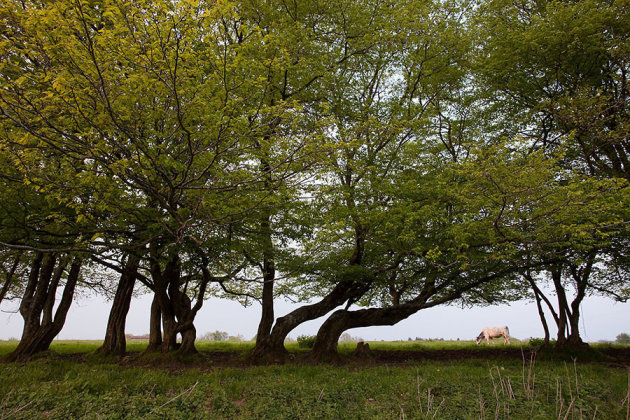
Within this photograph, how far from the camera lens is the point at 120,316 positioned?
14578mm

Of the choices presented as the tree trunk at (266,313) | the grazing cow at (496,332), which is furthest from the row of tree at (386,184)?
the grazing cow at (496,332)

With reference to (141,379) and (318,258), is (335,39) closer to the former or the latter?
(318,258)

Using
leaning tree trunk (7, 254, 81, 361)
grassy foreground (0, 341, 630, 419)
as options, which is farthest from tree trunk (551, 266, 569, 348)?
leaning tree trunk (7, 254, 81, 361)

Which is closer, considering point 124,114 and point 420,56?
point 124,114

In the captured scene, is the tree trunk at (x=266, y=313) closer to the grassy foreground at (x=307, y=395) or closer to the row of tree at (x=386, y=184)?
the row of tree at (x=386, y=184)

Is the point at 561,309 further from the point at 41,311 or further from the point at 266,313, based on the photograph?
the point at 41,311

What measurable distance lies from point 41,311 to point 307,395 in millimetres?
12339

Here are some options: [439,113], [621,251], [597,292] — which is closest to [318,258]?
[439,113]

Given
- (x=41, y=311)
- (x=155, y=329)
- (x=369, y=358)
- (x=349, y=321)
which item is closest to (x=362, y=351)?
(x=369, y=358)

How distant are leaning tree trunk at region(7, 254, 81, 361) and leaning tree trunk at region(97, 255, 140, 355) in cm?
170

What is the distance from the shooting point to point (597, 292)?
54.7 feet

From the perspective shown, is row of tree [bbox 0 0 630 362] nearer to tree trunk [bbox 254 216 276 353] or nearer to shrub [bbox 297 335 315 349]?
tree trunk [bbox 254 216 276 353]

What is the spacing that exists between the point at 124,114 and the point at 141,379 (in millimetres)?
5688

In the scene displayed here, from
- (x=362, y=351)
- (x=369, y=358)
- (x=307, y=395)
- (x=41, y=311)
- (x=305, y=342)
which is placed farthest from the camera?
(x=305, y=342)
